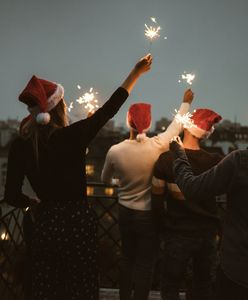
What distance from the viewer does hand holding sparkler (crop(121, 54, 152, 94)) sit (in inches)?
92.2

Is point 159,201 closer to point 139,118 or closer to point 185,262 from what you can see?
point 185,262

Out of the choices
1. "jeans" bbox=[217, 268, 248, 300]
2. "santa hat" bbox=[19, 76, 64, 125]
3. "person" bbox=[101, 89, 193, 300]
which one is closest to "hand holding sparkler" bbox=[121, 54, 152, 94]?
"santa hat" bbox=[19, 76, 64, 125]

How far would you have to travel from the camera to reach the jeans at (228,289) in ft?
6.74

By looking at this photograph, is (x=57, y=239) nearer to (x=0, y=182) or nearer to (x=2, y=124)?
(x=0, y=182)

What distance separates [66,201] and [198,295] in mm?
1599

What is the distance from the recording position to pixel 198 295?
314 centimetres

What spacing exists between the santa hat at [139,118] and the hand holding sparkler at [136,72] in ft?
2.85

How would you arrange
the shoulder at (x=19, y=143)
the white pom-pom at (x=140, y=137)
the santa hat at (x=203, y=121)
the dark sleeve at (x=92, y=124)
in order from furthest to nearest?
the white pom-pom at (x=140, y=137) → the santa hat at (x=203, y=121) → the shoulder at (x=19, y=143) → the dark sleeve at (x=92, y=124)

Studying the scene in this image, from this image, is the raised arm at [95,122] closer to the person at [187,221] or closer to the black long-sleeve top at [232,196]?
the black long-sleeve top at [232,196]

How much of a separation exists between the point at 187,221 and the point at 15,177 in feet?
4.58

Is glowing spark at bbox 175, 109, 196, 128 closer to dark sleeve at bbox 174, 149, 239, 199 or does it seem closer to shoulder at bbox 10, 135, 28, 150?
dark sleeve at bbox 174, 149, 239, 199

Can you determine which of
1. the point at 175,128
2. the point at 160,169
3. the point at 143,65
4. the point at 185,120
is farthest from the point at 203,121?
the point at 143,65

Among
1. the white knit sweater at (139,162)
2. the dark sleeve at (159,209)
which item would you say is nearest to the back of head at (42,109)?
the white knit sweater at (139,162)

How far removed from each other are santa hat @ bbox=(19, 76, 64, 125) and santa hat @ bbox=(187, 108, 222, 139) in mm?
1211
